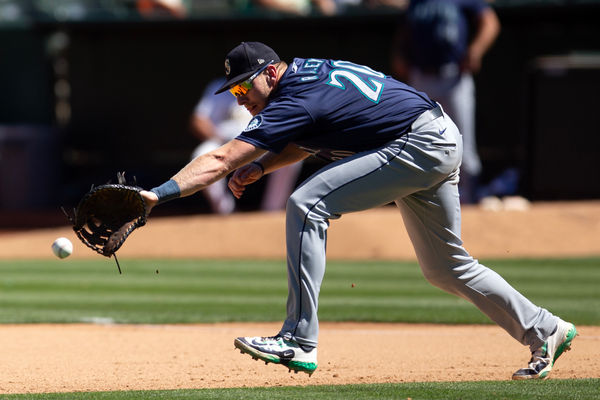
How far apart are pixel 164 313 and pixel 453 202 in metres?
3.27

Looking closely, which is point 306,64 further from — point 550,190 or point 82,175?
point 82,175

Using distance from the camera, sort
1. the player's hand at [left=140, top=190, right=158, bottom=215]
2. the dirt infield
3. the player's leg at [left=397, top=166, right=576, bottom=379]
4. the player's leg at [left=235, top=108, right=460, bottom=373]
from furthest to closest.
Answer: the dirt infield → the player's leg at [left=397, top=166, right=576, bottom=379] → the player's leg at [left=235, top=108, right=460, bottom=373] → the player's hand at [left=140, top=190, right=158, bottom=215]

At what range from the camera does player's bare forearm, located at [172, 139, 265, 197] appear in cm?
406

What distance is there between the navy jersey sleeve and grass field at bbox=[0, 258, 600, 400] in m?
1.91

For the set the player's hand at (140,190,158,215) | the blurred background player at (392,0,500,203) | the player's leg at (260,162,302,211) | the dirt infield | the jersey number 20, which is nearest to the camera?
the player's hand at (140,190,158,215)

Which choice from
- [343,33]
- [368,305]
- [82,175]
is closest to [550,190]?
[343,33]

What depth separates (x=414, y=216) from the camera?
14.9 ft

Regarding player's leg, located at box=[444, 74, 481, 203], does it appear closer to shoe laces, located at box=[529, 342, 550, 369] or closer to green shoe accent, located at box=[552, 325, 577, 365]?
green shoe accent, located at box=[552, 325, 577, 365]

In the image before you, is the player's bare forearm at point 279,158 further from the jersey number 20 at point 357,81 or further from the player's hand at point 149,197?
the player's hand at point 149,197

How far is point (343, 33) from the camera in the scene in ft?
48.0

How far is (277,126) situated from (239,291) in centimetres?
435

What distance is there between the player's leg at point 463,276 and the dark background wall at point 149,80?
31.7 ft

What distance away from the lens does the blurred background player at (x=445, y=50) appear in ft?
A: 33.8

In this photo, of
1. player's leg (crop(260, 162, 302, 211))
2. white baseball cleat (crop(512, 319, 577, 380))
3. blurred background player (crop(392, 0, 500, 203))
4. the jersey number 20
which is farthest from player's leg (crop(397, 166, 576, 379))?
player's leg (crop(260, 162, 302, 211))
